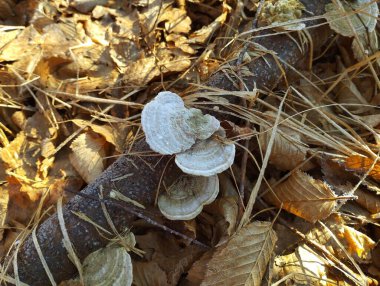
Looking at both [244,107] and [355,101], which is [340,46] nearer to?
[355,101]

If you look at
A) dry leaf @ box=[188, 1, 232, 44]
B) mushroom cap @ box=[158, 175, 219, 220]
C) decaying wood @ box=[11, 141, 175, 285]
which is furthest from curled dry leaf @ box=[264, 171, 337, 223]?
dry leaf @ box=[188, 1, 232, 44]

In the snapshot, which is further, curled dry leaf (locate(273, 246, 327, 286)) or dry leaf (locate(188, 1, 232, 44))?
dry leaf (locate(188, 1, 232, 44))

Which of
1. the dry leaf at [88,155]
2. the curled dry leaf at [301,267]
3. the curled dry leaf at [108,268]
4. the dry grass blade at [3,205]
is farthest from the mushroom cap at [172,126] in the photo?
the dry grass blade at [3,205]

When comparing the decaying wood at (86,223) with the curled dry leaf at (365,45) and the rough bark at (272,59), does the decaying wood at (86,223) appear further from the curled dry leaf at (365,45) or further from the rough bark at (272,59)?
the curled dry leaf at (365,45)

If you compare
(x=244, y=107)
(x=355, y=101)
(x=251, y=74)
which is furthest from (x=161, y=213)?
(x=355, y=101)

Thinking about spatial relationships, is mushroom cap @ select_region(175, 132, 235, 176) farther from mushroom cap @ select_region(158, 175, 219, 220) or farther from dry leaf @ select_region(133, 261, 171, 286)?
dry leaf @ select_region(133, 261, 171, 286)

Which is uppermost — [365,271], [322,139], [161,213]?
[322,139]
